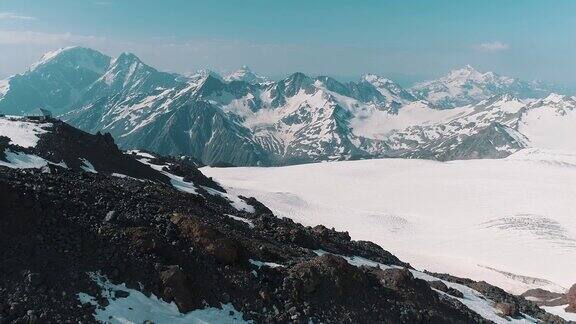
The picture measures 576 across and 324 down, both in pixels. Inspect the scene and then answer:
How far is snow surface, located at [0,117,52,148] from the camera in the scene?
46969mm

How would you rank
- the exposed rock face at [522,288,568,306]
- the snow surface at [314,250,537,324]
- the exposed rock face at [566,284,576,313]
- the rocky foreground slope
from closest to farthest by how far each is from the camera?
the rocky foreground slope
the snow surface at [314,250,537,324]
the exposed rock face at [566,284,576,313]
the exposed rock face at [522,288,568,306]

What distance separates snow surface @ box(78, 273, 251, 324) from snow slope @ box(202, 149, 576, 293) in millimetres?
47848

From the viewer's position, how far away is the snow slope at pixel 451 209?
7019 centimetres

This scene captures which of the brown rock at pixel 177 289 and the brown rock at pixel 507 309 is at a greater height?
the brown rock at pixel 177 289

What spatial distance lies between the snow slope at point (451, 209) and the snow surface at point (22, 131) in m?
40.9

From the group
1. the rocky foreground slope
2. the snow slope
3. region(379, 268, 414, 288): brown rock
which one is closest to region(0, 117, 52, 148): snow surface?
the rocky foreground slope

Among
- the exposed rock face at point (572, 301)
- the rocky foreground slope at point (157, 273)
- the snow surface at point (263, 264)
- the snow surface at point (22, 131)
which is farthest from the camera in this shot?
the snow surface at point (22, 131)

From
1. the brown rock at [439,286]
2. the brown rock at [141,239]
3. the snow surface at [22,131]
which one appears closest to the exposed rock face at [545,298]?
the brown rock at [439,286]

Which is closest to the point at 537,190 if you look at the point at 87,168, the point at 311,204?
the point at 311,204

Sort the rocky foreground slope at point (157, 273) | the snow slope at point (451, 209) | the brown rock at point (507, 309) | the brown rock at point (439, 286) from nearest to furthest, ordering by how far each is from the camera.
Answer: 1. the rocky foreground slope at point (157, 273)
2. the brown rock at point (507, 309)
3. the brown rock at point (439, 286)
4. the snow slope at point (451, 209)

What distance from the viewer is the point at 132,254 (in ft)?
69.5

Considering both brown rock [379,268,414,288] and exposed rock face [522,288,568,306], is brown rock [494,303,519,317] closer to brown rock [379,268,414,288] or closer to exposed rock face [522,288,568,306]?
brown rock [379,268,414,288]

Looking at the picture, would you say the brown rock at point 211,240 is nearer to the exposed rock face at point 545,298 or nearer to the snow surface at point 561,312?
the snow surface at point 561,312

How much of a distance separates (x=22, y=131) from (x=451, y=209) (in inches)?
3340
